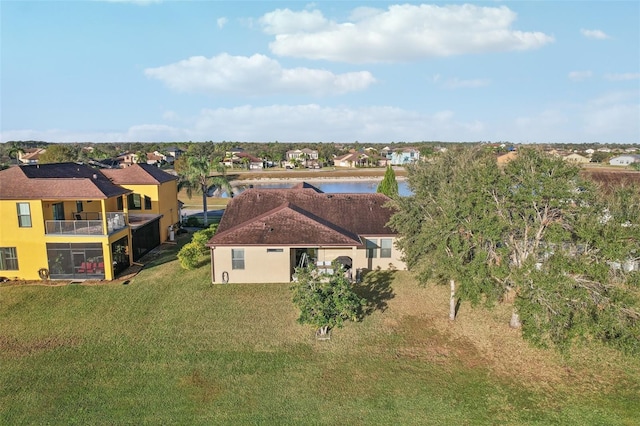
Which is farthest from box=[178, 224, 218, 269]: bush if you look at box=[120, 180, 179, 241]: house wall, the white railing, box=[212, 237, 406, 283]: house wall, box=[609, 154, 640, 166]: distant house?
box=[609, 154, 640, 166]: distant house

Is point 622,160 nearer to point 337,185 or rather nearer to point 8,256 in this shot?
point 337,185

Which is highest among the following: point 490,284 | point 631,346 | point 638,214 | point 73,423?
point 638,214

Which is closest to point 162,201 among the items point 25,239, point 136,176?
point 136,176

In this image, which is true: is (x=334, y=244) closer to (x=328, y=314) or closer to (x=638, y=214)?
(x=328, y=314)

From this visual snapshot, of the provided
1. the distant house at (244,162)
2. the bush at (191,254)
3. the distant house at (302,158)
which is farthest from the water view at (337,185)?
the bush at (191,254)

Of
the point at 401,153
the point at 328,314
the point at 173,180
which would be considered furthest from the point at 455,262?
the point at 401,153

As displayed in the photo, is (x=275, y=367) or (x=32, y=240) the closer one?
(x=275, y=367)

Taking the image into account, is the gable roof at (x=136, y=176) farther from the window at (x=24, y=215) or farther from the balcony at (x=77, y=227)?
the window at (x=24, y=215)
